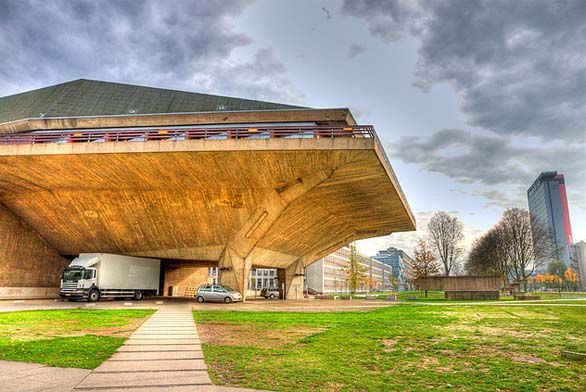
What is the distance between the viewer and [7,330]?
43.2ft

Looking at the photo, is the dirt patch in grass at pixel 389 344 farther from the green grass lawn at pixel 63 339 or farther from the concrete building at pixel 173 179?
the concrete building at pixel 173 179

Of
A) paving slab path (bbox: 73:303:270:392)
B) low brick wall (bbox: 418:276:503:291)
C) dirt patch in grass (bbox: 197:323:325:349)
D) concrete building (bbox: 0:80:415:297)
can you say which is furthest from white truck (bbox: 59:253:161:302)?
low brick wall (bbox: 418:276:503:291)

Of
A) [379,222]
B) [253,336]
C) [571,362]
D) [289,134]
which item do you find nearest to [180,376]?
[253,336]

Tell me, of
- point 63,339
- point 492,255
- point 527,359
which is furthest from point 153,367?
point 492,255

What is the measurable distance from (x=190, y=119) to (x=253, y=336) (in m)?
23.7

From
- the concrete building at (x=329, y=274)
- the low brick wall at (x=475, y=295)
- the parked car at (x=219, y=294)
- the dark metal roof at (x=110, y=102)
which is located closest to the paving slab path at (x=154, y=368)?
the parked car at (x=219, y=294)

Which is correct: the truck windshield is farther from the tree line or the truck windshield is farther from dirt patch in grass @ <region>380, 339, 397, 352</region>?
the tree line

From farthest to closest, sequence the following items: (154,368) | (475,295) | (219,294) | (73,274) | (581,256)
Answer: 1. (581,256)
2. (475,295)
3. (219,294)
4. (73,274)
5. (154,368)

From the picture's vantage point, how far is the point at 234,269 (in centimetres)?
3453

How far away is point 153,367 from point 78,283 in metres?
27.3

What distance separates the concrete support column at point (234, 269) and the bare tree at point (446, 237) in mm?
39478

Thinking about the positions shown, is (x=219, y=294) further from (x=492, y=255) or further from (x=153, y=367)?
(x=492, y=255)

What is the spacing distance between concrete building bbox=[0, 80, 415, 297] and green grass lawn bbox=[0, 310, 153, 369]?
1201 cm

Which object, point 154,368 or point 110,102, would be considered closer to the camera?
point 154,368
